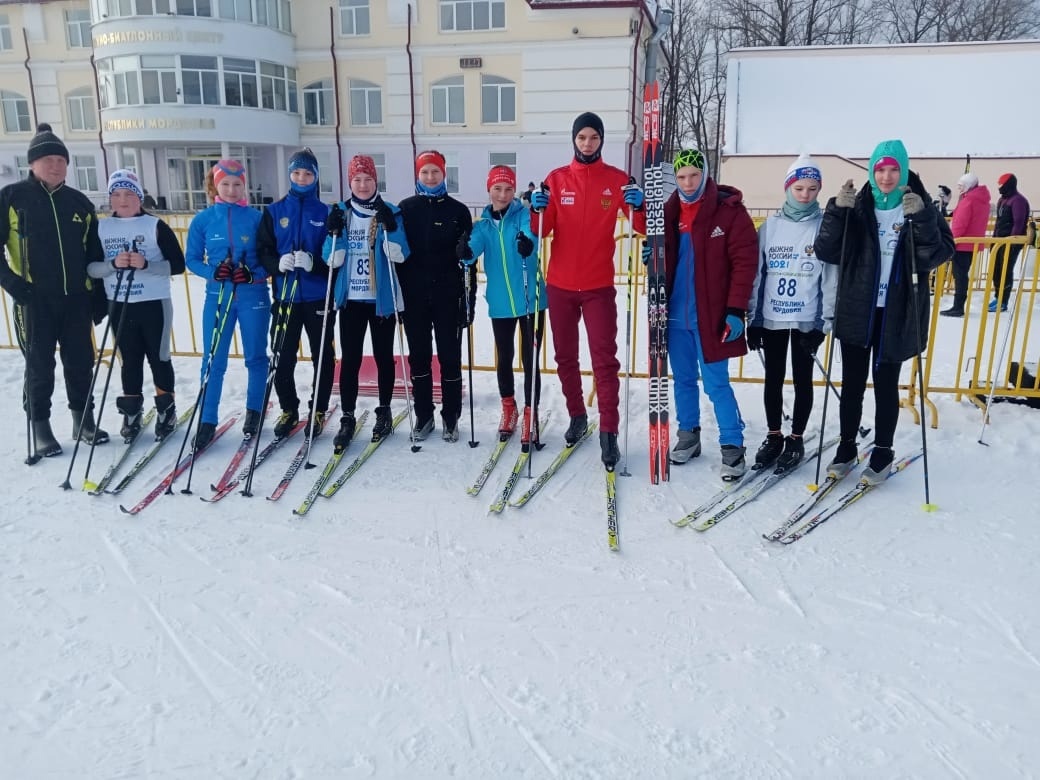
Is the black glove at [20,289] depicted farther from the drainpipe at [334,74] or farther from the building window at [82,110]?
the building window at [82,110]

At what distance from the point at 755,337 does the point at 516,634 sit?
2.55 metres

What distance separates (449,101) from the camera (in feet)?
82.5

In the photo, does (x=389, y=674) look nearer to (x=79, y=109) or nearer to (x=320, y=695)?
(x=320, y=695)

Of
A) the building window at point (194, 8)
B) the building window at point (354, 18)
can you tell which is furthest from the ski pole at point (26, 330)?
the building window at point (194, 8)

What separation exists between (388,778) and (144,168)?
94.3ft

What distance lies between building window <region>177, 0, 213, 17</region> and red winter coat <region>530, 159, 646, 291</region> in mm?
24904

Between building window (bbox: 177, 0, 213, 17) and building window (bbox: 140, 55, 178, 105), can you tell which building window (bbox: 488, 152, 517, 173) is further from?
building window (bbox: 140, 55, 178, 105)

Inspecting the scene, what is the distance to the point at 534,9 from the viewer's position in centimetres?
2384

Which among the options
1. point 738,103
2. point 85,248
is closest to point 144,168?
point 738,103

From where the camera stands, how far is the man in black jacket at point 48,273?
4785mm

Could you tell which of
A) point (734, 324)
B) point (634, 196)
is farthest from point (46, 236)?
point (734, 324)

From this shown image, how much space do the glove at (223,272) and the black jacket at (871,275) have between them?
3.70m

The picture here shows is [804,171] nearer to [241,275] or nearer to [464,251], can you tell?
[464,251]

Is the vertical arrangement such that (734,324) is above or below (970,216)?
below
